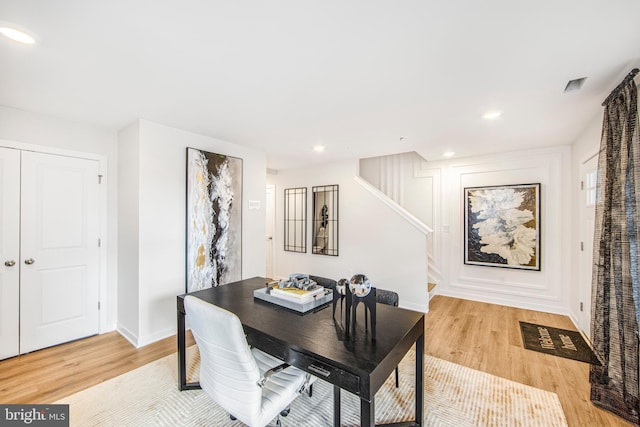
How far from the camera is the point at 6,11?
4.31ft

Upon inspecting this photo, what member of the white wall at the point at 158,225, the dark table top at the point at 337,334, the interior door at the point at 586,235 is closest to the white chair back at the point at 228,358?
the dark table top at the point at 337,334

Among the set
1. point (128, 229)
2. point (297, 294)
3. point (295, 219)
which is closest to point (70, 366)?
point (128, 229)

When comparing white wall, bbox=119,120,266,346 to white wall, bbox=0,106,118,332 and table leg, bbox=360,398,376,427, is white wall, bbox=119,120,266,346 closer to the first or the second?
white wall, bbox=0,106,118,332

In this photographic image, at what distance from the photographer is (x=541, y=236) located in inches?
152

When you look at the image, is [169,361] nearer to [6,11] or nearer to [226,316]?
[226,316]

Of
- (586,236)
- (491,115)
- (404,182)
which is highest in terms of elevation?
(491,115)

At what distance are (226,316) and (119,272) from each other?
266 cm

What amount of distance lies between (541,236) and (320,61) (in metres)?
4.09

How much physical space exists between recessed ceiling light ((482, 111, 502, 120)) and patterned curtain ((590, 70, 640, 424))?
0.73 metres

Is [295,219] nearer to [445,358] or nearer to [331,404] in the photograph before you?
[445,358]

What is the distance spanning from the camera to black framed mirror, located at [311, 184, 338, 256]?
4.82 meters

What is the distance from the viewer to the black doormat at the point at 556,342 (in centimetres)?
266

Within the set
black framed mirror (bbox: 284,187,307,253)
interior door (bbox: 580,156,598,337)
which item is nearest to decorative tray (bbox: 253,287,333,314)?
interior door (bbox: 580,156,598,337)

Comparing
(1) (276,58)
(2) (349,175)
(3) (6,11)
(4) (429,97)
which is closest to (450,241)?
(2) (349,175)
